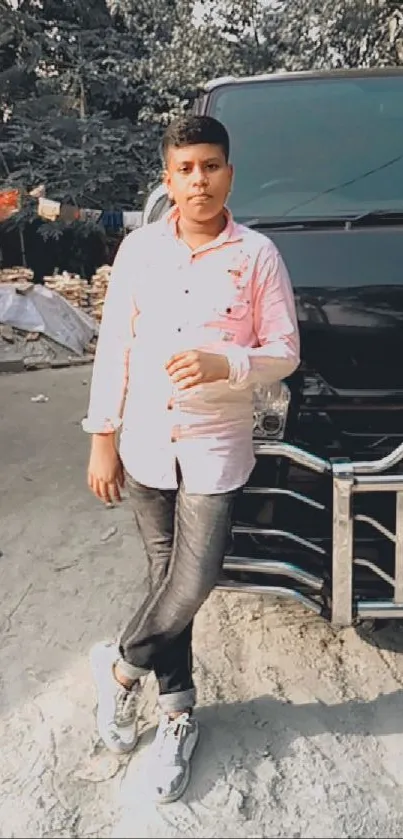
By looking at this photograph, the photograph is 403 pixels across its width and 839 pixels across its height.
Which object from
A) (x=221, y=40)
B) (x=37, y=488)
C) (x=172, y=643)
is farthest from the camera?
(x=221, y=40)

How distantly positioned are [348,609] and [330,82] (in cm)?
244

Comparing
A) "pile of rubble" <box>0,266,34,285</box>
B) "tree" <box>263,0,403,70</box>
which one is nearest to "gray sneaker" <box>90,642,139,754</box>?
"pile of rubble" <box>0,266,34,285</box>

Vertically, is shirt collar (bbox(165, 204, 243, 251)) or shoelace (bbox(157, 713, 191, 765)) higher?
shirt collar (bbox(165, 204, 243, 251))

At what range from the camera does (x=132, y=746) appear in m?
2.36

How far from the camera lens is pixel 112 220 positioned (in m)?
11.6

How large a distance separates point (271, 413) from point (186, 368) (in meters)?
0.66

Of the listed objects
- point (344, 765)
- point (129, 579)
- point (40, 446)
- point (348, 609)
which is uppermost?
point (348, 609)

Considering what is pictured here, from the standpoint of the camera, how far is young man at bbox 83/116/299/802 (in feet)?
6.18

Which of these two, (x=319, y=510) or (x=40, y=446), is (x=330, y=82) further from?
(x=40, y=446)

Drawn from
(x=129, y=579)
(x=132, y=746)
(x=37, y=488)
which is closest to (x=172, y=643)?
(x=132, y=746)

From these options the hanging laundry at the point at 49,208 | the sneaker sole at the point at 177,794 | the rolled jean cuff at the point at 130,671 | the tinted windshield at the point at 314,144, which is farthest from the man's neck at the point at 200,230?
Answer: the hanging laundry at the point at 49,208

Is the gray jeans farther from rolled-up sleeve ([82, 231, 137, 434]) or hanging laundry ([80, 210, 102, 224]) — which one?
hanging laundry ([80, 210, 102, 224])

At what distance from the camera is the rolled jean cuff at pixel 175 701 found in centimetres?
226

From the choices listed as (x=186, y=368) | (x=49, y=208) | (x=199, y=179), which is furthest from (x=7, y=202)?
(x=186, y=368)
